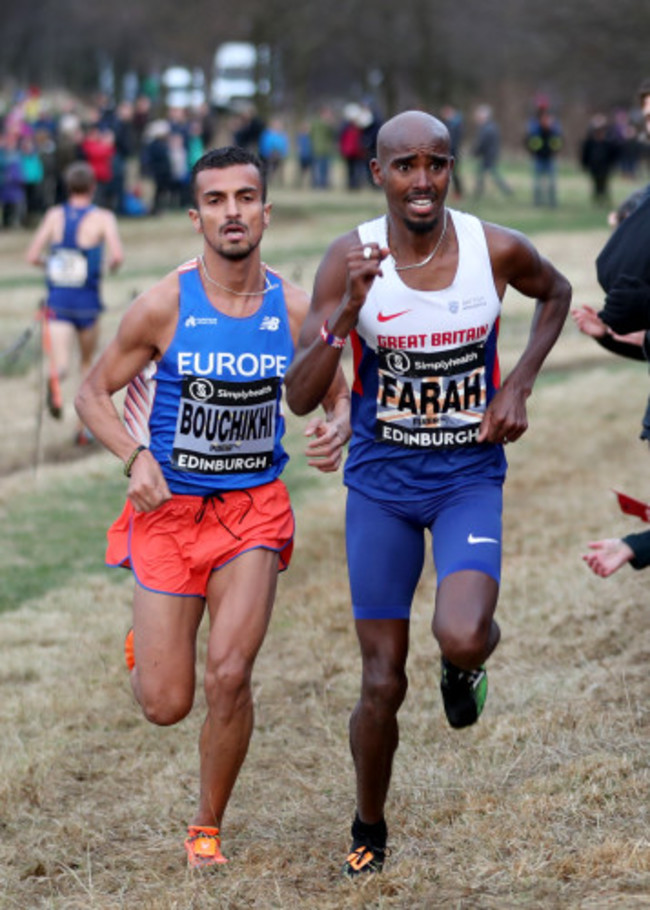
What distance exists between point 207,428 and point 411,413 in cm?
79

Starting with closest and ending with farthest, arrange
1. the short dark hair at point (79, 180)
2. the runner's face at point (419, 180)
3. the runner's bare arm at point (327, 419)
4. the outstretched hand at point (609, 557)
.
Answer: the runner's face at point (419, 180)
the runner's bare arm at point (327, 419)
the outstretched hand at point (609, 557)
the short dark hair at point (79, 180)

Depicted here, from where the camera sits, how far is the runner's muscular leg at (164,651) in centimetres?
565

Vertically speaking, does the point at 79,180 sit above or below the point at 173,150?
above

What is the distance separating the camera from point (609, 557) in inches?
231

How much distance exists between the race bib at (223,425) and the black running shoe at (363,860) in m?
1.41

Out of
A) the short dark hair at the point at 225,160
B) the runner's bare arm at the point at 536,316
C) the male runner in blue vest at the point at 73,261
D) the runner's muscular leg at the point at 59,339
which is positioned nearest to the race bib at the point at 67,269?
the male runner in blue vest at the point at 73,261

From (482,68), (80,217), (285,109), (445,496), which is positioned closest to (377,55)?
(482,68)

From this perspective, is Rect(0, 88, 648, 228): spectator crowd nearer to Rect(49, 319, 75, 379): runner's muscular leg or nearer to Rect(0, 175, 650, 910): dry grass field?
Rect(49, 319, 75, 379): runner's muscular leg

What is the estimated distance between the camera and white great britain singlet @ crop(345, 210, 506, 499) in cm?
526

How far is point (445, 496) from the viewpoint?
211 inches

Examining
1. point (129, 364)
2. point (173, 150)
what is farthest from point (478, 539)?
point (173, 150)

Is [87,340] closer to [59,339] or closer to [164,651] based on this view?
[59,339]

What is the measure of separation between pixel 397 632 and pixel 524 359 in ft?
3.62

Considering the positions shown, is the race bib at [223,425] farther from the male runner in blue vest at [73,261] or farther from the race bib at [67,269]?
the race bib at [67,269]
